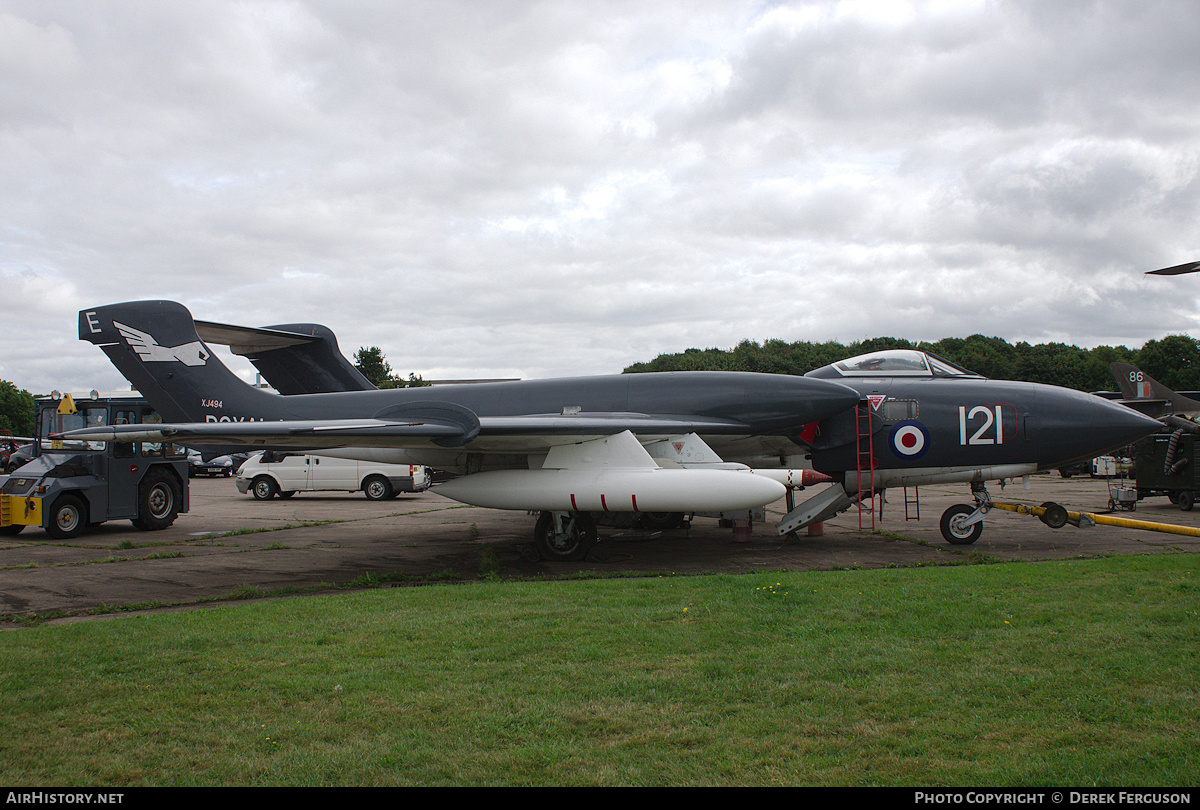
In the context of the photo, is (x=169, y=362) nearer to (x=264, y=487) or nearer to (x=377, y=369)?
(x=264, y=487)

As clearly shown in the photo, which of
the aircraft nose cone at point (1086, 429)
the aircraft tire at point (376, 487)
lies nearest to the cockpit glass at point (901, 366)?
the aircraft nose cone at point (1086, 429)

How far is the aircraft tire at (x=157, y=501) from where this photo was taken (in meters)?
14.2

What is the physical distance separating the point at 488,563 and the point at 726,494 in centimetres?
329

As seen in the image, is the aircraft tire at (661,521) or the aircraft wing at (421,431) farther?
the aircraft tire at (661,521)

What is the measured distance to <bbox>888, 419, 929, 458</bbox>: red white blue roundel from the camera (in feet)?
34.5

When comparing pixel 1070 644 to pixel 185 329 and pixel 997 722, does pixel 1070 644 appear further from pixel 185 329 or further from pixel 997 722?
pixel 185 329

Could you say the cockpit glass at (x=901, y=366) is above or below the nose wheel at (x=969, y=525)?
above

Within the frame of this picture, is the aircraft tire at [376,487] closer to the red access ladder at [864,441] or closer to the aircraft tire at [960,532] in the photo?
the red access ladder at [864,441]

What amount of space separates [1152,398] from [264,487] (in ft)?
83.8

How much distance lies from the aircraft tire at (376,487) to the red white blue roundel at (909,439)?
1660 cm

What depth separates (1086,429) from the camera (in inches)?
401

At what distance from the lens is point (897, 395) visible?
1070cm

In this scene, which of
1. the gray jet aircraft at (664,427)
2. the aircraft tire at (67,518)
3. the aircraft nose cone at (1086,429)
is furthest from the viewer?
the aircraft tire at (67,518)

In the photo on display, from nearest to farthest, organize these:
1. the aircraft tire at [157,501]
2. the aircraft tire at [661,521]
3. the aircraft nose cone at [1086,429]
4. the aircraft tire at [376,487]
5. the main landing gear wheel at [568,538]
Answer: the main landing gear wheel at [568,538] → the aircraft nose cone at [1086,429] → the aircraft tire at [661,521] → the aircraft tire at [157,501] → the aircraft tire at [376,487]
